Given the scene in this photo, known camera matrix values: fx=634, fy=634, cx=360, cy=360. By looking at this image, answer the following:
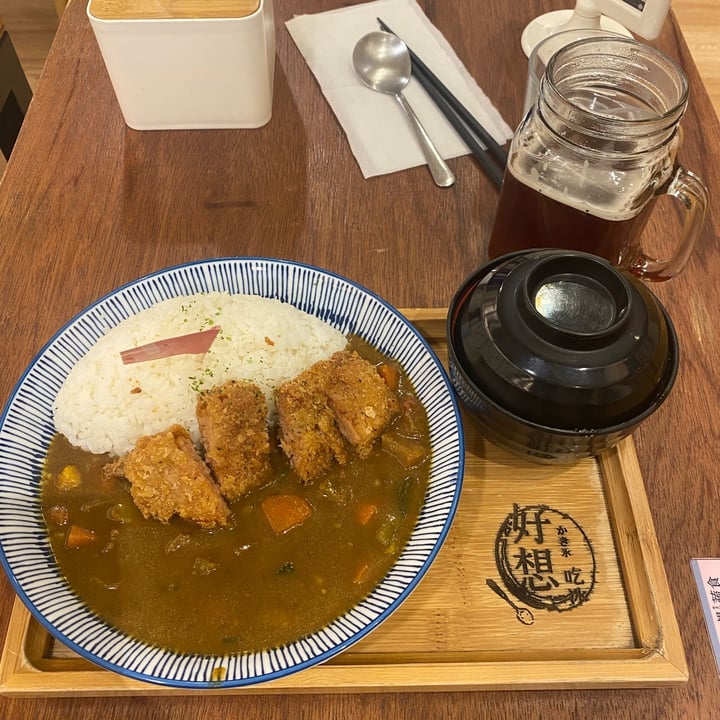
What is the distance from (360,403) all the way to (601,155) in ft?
2.61

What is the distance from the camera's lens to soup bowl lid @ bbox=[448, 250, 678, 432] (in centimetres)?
124

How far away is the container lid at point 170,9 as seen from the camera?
1.88 m

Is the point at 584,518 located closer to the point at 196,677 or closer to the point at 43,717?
the point at 196,677

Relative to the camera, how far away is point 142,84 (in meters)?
2.11

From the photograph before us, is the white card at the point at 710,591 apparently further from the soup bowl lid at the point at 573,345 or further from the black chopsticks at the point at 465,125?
the black chopsticks at the point at 465,125

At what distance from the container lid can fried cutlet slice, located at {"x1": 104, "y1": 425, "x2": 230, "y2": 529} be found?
128 cm

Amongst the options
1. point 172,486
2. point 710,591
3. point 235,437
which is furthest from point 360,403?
point 710,591

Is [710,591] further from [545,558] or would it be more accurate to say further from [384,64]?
[384,64]

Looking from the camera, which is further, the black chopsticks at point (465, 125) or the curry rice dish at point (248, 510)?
the black chopsticks at point (465, 125)

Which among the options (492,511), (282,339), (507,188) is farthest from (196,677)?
(507,188)

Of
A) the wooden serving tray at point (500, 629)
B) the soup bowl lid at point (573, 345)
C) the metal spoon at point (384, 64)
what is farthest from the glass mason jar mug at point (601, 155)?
the metal spoon at point (384, 64)

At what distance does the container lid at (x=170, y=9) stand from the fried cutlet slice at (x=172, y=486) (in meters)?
1.28

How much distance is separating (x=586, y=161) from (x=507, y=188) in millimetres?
258

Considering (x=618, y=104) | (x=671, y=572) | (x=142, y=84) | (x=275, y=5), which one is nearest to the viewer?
(x=671, y=572)
